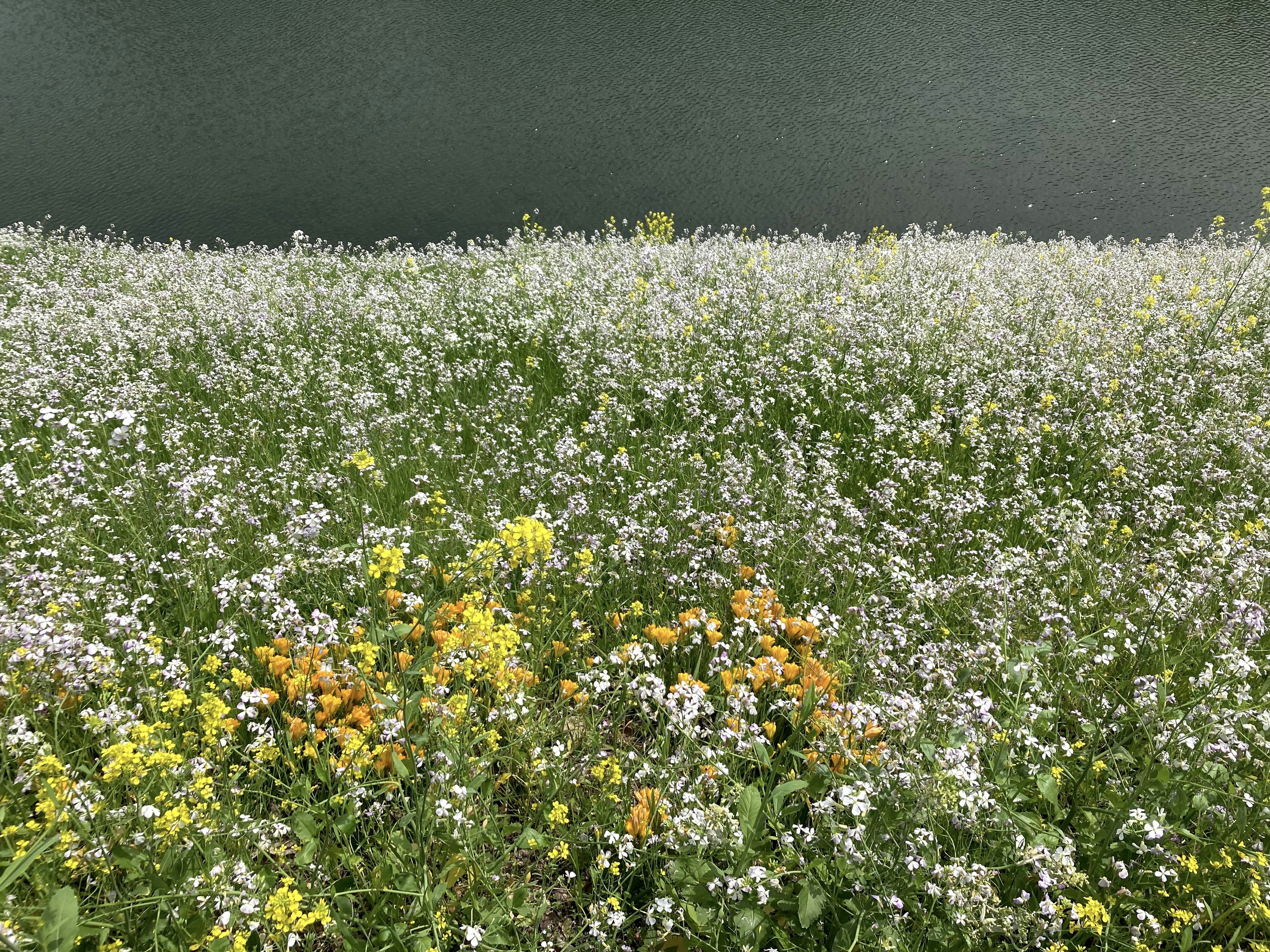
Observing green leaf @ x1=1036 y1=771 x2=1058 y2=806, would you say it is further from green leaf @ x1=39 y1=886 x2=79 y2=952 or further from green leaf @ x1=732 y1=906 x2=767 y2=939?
green leaf @ x1=39 y1=886 x2=79 y2=952

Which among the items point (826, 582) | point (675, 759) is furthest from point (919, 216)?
point (675, 759)

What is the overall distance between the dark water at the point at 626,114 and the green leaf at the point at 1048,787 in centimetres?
1651

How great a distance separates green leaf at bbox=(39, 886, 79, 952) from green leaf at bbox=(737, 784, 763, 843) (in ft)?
5.34

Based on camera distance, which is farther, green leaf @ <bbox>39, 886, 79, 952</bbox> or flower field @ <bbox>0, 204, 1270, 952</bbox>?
flower field @ <bbox>0, 204, 1270, 952</bbox>

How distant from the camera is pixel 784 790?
6.95 feet

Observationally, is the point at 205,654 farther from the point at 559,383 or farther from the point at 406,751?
the point at 559,383

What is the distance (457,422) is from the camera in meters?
5.21

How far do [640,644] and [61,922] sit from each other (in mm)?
1896

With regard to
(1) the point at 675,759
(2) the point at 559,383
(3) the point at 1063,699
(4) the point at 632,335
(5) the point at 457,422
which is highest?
(4) the point at 632,335

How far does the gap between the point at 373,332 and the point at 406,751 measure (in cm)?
558

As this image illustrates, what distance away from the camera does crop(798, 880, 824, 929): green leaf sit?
1.81 m

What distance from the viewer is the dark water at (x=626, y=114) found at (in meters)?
17.8

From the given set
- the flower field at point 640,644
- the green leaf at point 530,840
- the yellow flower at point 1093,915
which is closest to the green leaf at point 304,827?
the flower field at point 640,644

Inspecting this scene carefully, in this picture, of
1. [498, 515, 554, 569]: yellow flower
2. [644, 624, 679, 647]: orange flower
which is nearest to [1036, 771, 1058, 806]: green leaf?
[644, 624, 679, 647]: orange flower
